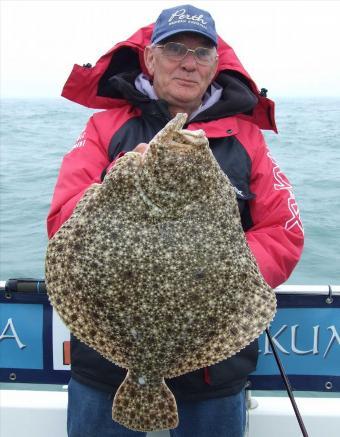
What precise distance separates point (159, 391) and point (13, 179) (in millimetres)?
Answer: 11083

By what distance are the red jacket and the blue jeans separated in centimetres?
6

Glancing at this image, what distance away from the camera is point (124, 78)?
9.34ft

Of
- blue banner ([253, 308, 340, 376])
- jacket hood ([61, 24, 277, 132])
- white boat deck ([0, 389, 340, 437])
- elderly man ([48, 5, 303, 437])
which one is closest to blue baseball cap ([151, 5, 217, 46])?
elderly man ([48, 5, 303, 437])

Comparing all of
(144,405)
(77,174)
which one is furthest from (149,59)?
(144,405)

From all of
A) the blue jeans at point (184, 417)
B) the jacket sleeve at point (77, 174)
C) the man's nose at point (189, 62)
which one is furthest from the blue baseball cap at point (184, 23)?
the blue jeans at point (184, 417)

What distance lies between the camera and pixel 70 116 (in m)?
26.0

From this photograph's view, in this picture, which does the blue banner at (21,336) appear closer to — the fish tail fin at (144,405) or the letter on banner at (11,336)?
the letter on banner at (11,336)

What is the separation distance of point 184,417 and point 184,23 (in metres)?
1.78

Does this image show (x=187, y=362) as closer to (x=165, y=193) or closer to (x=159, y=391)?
(x=159, y=391)

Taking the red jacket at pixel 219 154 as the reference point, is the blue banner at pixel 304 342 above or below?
below

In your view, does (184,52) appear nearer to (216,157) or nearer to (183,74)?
(183,74)

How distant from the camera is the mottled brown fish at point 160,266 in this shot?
5.88 ft

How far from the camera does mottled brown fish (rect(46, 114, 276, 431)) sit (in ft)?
5.88

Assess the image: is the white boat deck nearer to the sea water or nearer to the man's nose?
the man's nose
